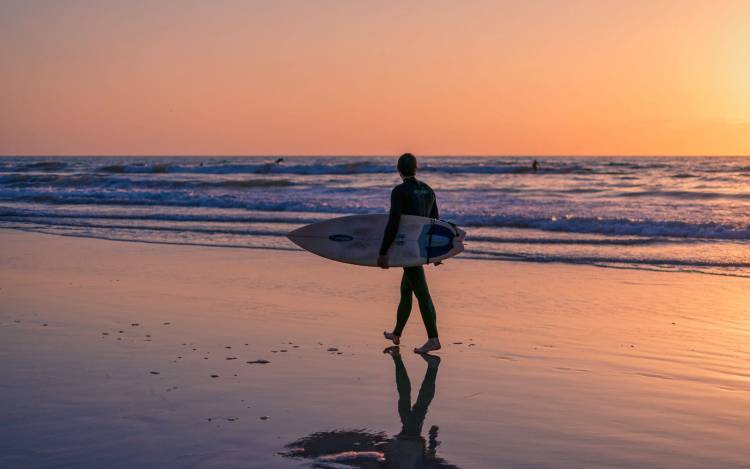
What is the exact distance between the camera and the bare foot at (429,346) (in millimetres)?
6828

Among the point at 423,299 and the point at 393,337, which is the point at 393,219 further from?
the point at 393,337

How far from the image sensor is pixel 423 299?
7023 mm

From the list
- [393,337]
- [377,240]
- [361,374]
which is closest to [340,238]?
[377,240]

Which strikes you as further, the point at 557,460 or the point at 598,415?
the point at 598,415

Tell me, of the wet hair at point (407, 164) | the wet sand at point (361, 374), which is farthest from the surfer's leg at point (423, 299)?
the wet hair at point (407, 164)

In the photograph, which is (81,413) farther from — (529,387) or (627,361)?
(627,361)

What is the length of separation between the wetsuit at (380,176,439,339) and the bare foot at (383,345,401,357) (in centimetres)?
17

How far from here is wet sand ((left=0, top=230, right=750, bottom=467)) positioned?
174 inches

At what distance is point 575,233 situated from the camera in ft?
57.7

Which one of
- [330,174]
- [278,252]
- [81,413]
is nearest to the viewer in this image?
[81,413]

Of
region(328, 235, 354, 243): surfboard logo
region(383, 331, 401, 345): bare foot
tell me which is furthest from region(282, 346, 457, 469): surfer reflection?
region(328, 235, 354, 243): surfboard logo

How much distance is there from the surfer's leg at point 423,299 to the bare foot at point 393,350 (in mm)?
292

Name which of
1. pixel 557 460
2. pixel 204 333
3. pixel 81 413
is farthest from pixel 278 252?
pixel 557 460

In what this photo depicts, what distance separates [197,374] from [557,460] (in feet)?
8.96
